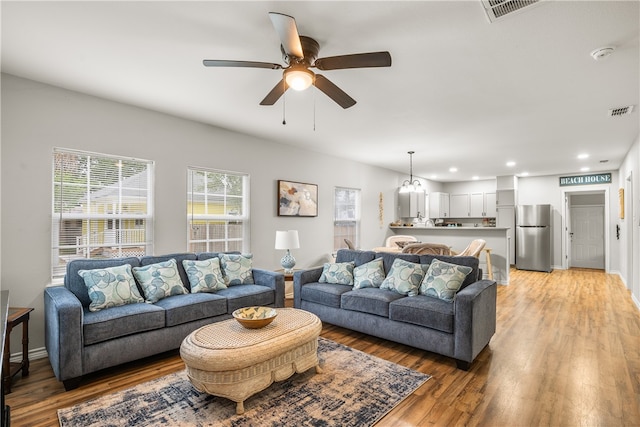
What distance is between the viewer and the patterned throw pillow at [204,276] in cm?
348

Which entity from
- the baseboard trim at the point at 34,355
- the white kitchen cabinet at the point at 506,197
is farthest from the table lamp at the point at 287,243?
the white kitchen cabinet at the point at 506,197

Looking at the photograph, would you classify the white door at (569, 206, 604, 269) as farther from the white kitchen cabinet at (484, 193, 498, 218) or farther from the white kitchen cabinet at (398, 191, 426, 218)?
the white kitchen cabinet at (398, 191, 426, 218)

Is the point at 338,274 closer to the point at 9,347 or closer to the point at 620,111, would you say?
the point at 9,347

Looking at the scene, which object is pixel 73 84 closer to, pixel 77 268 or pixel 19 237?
pixel 19 237

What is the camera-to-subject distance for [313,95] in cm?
329

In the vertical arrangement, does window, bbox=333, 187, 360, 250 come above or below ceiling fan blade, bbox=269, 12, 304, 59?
below

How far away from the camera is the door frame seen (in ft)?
25.3

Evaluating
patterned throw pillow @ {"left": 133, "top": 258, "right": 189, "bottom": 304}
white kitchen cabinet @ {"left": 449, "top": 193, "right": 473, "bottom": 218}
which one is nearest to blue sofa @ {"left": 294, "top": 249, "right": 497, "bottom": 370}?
patterned throw pillow @ {"left": 133, "top": 258, "right": 189, "bottom": 304}

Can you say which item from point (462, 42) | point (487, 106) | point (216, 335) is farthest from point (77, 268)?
point (487, 106)

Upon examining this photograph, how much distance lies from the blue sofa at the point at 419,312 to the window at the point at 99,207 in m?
1.98

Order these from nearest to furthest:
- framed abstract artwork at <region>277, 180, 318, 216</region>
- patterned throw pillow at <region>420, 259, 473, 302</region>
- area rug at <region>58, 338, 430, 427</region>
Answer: area rug at <region>58, 338, 430, 427</region> < patterned throw pillow at <region>420, 259, 473, 302</region> < framed abstract artwork at <region>277, 180, 318, 216</region>

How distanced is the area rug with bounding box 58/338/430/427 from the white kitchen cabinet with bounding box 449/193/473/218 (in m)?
8.25

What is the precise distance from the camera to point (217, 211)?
4.46 m

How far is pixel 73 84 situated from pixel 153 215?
149cm
